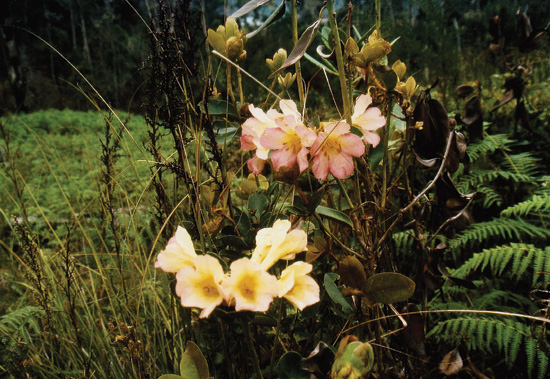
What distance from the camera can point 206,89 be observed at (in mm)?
722

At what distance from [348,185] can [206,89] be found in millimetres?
817

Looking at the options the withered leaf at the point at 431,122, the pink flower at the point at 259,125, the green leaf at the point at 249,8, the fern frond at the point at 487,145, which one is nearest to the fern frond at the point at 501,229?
the fern frond at the point at 487,145

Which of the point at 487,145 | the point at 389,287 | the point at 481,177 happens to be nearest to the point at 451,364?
the point at 389,287

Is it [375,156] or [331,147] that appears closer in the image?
[331,147]

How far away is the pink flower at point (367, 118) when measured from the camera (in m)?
0.62

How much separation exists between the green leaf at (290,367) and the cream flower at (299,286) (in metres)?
0.16

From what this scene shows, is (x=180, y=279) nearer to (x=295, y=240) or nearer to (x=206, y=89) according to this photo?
(x=295, y=240)

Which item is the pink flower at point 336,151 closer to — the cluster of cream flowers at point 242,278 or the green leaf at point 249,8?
the cluster of cream flowers at point 242,278

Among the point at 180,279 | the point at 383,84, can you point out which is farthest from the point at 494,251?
the point at 180,279

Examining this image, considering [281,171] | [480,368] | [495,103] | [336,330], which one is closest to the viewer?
[281,171]

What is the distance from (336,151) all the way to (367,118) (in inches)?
4.2

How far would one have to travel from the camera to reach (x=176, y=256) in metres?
0.48

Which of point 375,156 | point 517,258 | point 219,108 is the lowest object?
point 517,258

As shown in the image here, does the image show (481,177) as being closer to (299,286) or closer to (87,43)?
(299,286)
